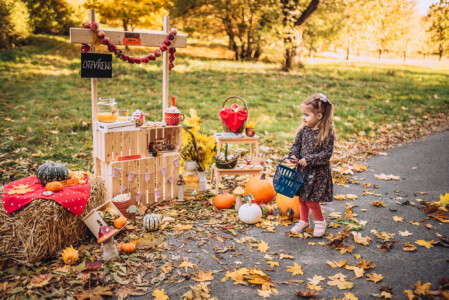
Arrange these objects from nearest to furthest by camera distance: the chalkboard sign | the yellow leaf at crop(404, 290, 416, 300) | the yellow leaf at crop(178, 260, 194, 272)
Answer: the yellow leaf at crop(404, 290, 416, 300) < the yellow leaf at crop(178, 260, 194, 272) < the chalkboard sign

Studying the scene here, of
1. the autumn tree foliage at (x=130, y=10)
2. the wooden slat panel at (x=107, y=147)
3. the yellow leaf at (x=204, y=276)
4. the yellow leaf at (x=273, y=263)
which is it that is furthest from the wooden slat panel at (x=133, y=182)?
the autumn tree foliage at (x=130, y=10)

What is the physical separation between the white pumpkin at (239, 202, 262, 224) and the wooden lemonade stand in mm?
1212

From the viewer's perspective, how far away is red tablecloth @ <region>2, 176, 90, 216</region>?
3611mm

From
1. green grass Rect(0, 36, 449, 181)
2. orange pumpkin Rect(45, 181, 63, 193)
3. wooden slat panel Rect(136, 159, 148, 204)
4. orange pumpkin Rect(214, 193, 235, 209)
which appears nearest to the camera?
orange pumpkin Rect(45, 181, 63, 193)

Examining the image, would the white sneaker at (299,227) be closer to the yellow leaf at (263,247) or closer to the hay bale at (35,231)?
the yellow leaf at (263,247)

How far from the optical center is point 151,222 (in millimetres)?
4344

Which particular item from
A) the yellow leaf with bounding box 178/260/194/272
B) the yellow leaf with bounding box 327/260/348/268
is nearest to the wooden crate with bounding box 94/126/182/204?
the yellow leaf with bounding box 178/260/194/272

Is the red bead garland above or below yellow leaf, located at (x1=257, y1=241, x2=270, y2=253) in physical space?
above

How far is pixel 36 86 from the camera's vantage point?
11.4 meters

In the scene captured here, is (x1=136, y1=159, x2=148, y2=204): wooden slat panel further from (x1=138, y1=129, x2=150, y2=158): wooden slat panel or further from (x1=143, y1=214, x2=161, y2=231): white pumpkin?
(x1=143, y1=214, x2=161, y2=231): white pumpkin

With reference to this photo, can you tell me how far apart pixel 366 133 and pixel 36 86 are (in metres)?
9.96

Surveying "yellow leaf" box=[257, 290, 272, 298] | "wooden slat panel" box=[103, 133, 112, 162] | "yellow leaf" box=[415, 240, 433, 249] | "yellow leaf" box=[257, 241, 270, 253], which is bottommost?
"yellow leaf" box=[257, 290, 272, 298]

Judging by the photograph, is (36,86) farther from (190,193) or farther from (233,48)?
(233,48)

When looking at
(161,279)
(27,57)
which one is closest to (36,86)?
(27,57)
